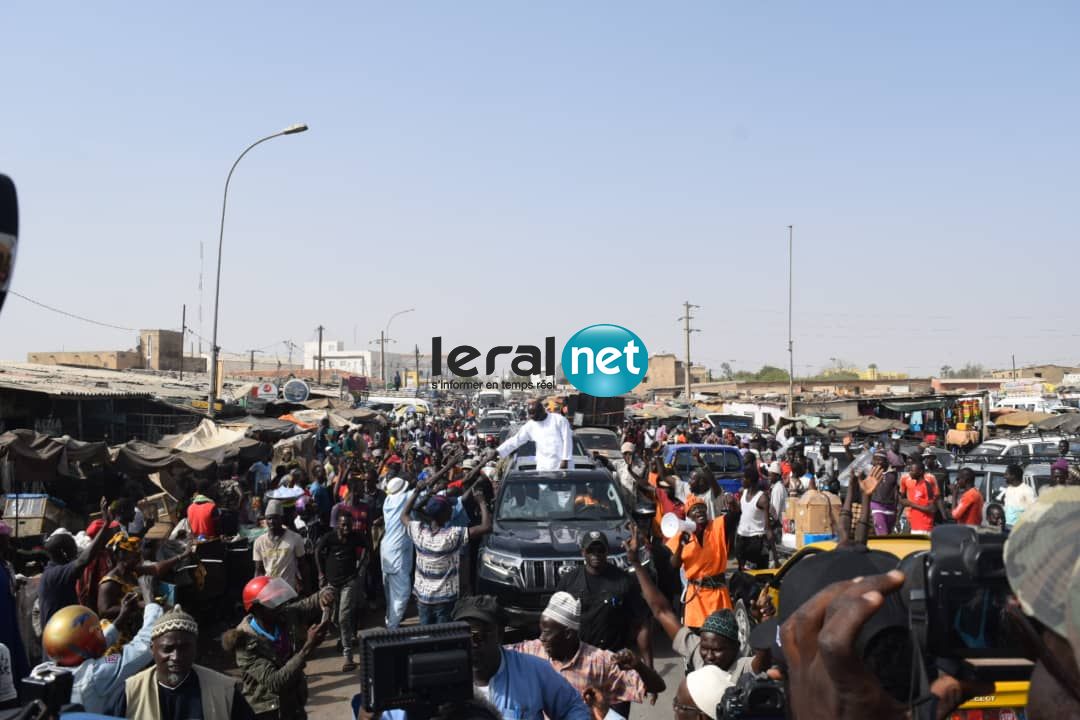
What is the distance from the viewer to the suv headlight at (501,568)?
29.1 ft

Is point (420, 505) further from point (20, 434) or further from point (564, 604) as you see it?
point (20, 434)

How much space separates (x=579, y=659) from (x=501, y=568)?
4.54 m

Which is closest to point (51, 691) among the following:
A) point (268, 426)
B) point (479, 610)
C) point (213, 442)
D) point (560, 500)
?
point (479, 610)


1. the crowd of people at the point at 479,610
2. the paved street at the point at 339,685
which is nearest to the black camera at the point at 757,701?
the crowd of people at the point at 479,610

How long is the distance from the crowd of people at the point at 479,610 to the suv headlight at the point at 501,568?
0.47m

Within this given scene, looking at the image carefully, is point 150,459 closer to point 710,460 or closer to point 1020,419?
point 710,460

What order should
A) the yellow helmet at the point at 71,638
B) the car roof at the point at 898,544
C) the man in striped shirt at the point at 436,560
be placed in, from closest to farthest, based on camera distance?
1. the yellow helmet at the point at 71,638
2. the car roof at the point at 898,544
3. the man in striped shirt at the point at 436,560

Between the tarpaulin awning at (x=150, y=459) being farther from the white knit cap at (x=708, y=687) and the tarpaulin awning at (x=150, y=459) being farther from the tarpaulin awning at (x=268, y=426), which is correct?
the white knit cap at (x=708, y=687)

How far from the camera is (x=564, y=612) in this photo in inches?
177

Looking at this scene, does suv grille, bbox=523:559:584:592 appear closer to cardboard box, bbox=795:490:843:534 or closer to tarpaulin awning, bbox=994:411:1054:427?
cardboard box, bbox=795:490:843:534

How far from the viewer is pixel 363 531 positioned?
9.50 m

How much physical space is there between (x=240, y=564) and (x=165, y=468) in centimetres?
510

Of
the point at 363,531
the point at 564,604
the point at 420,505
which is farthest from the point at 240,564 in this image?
the point at 564,604

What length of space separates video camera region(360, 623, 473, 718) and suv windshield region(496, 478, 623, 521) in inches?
287
